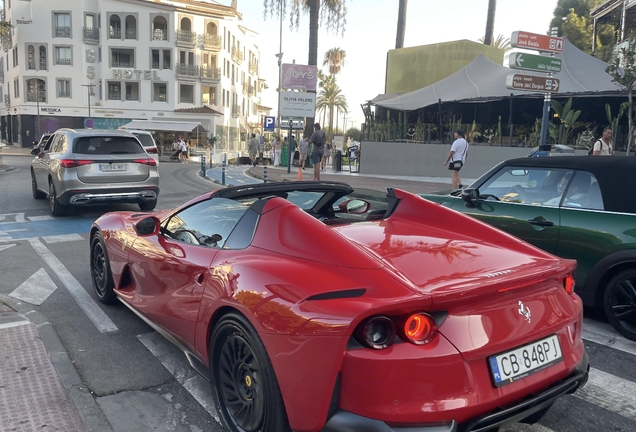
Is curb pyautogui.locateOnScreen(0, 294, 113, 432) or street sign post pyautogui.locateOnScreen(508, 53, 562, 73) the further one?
street sign post pyautogui.locateOnScreen(508, 53, 562, 73)

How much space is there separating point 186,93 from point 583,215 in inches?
1964

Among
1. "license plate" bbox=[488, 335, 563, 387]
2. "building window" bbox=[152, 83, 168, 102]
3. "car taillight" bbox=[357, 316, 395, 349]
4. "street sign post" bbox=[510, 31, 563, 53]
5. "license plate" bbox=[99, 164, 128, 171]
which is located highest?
"building window" bbox=[152, 83, 168, 102]

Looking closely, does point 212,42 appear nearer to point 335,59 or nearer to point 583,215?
point 335,59

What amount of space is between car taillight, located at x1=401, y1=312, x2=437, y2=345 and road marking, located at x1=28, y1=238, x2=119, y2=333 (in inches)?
123

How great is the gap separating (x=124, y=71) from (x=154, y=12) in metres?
6.09

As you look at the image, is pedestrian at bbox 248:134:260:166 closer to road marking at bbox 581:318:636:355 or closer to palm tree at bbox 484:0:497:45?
palm tree at bbox 484:0:497:45

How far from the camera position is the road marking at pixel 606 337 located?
171 inches

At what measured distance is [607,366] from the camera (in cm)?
397

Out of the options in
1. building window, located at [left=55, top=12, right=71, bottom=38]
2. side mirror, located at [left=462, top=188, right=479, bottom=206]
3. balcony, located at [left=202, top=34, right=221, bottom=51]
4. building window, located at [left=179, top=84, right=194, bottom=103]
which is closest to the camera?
side mirror, located at [left=462, top=188, right=479, bottom=206]

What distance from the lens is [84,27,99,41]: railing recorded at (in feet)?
164

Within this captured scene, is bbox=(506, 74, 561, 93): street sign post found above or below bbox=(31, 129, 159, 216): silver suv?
above

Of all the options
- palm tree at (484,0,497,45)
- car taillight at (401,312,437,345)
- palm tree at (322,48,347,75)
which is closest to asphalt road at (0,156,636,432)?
car taillight at (401,312,437,345)

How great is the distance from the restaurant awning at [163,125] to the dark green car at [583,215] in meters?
42.8

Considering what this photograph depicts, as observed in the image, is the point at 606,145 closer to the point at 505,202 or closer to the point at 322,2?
the point at 505,202
